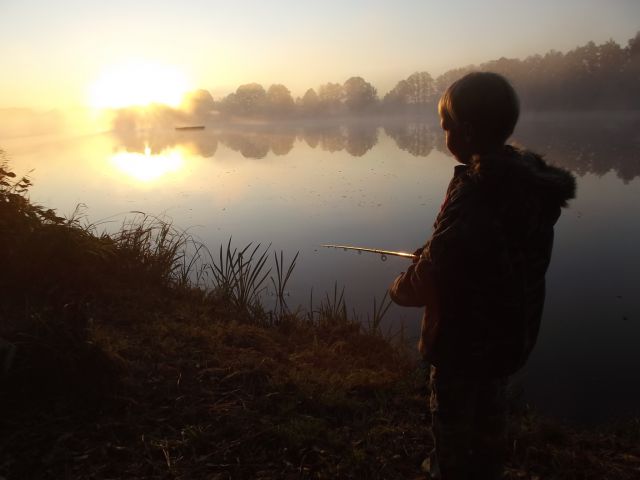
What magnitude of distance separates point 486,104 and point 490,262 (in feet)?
2.16

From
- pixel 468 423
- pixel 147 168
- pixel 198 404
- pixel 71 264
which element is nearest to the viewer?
pixel 468 423

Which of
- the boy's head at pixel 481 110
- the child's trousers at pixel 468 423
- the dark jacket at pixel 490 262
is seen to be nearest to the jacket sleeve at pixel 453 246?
the dark jacket at pixel 490 262

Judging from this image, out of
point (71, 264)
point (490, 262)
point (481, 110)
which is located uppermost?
point (481, 110)

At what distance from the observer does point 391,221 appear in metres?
11.8

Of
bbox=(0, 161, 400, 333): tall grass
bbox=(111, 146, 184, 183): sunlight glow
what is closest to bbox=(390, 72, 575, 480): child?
bbox=(0, 161, 400, 333): tall grass

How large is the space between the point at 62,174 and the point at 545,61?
284 feet

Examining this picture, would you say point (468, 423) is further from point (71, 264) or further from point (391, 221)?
point (391, 221)

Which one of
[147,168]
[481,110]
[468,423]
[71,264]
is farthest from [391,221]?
[147,168]

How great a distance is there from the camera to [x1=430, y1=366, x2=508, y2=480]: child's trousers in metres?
2.15

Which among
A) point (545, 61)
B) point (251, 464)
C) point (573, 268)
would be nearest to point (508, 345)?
point (251, 464)

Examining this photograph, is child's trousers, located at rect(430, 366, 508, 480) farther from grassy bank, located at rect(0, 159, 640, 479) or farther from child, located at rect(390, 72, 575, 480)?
grassy bank, located at rect(0, 159, 640, 479)

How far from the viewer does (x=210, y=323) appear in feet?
16.9

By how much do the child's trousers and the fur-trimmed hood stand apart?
0.91 metres

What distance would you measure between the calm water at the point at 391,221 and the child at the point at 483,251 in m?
3.12
